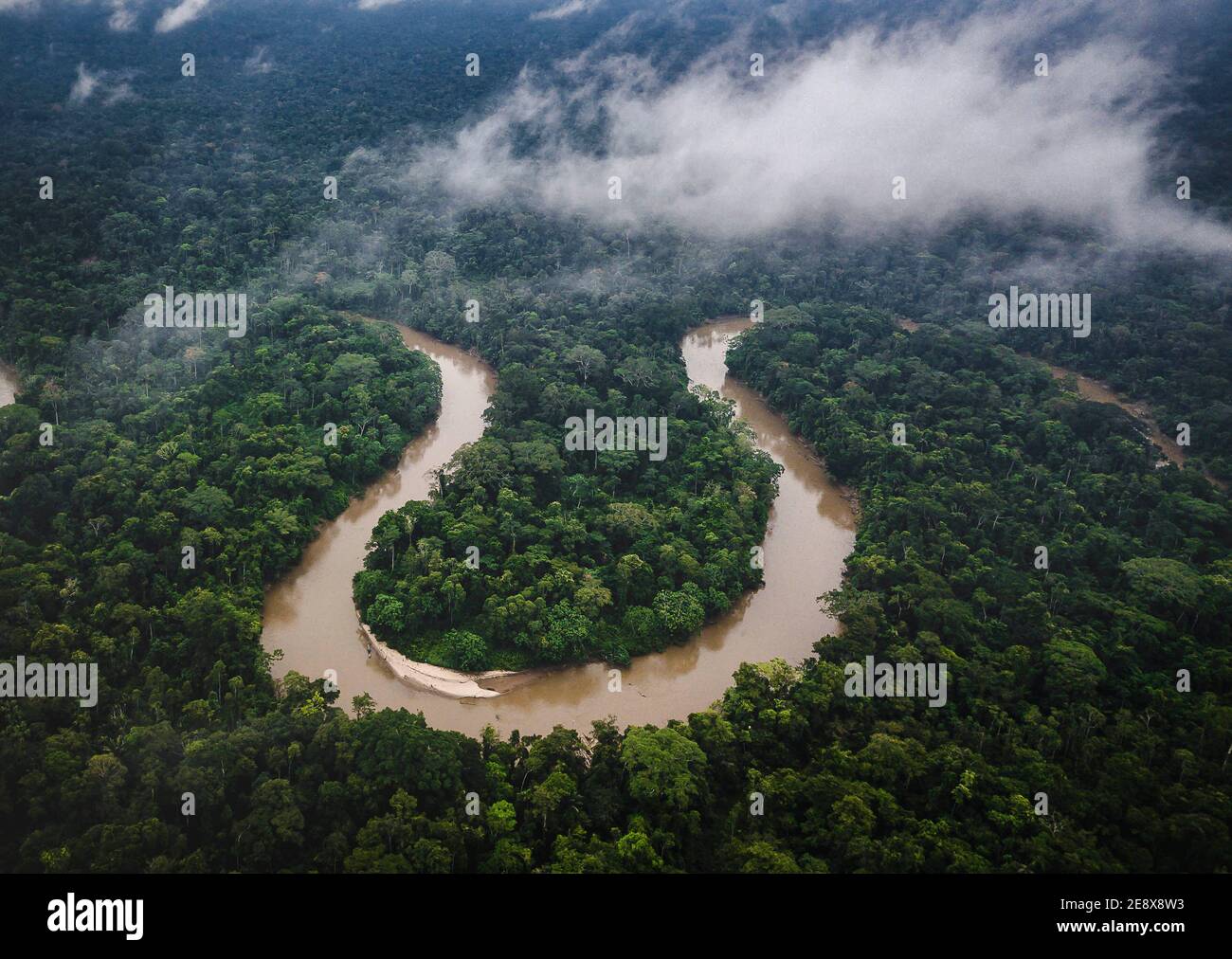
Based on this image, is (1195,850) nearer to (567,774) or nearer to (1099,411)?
(567,774)

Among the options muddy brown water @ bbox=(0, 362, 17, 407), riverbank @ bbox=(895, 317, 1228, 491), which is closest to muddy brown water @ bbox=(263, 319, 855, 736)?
riverbank @ bbox=(895, 317, 1228, 491)

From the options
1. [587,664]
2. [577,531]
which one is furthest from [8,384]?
[587,664]

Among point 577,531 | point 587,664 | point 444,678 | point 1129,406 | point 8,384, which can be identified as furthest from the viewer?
point 1129,406

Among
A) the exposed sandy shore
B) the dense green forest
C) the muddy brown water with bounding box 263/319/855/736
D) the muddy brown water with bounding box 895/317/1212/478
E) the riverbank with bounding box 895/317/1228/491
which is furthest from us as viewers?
the muddy brown water with bounding box 895/317/1212/478

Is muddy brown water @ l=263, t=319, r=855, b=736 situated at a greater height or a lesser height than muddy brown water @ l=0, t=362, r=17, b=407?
lesser

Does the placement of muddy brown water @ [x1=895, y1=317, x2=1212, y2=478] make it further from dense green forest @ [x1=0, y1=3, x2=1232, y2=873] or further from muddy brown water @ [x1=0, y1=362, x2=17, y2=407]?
muddy brown water @ [x1=0, y1=362, x2=17, y2=407]

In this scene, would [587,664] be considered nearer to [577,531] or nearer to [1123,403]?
[577,531]
